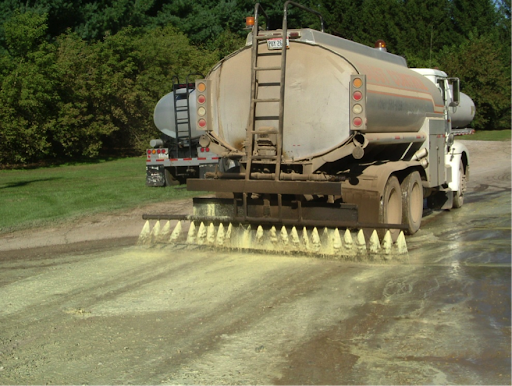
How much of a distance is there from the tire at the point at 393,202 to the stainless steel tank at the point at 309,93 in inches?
33.6

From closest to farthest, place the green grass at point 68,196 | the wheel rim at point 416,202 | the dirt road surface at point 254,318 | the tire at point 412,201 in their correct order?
the dirt road surface at point 254,318 < the tire at point 412,201 < the wheel rim at point 416,202 < the green grass at point 68,196

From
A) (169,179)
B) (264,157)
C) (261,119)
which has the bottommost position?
(169,179)

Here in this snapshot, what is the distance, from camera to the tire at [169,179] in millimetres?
18692

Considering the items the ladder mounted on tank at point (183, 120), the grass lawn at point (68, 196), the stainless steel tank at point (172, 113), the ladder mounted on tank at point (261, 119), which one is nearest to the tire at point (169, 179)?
the ladder mounted on tank at point (183, 120)

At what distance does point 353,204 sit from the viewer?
888 centimetres

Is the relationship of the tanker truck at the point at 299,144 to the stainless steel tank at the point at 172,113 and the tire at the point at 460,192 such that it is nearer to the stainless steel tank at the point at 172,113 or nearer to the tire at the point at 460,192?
the tire at the point at 460,192

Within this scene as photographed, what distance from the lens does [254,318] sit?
6086mm

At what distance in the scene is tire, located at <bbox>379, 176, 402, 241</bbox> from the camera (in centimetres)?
947

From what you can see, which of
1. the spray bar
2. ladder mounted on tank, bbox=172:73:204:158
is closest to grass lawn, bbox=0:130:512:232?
ladder mounted on tank, bbox=172:73:204:158

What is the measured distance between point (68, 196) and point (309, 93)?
920 cm

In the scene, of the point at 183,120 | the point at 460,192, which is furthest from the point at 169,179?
the point at 460,192

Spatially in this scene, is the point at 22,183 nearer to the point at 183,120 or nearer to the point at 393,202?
the point at 183,120

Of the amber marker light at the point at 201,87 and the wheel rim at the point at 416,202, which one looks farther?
the wheel rim at the point at 416,202

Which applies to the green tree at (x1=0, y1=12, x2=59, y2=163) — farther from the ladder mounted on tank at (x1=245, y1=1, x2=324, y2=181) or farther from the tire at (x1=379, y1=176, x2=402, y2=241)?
the tire at (x1=379, y1=176, x2=402, y2=241)
